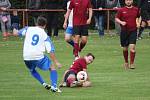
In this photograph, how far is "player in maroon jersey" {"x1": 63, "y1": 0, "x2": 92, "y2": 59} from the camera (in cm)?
1923

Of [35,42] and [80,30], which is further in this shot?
[80,30]

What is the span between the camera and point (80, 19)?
19.3m

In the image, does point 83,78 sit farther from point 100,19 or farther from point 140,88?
point 100,19

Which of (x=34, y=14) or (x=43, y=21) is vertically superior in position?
(x=43, y=21)

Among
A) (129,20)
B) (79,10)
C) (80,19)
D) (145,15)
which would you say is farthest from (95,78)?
(145,15)

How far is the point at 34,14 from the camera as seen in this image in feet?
105

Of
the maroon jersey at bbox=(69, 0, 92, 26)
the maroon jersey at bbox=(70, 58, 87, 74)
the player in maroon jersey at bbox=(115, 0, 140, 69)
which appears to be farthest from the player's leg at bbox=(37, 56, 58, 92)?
the maroon jersey at bbox=(69, 0, 92, 26)

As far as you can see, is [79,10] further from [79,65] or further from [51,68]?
[51,68]

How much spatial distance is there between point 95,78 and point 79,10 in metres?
4.44

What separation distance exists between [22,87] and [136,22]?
5031 millimetres

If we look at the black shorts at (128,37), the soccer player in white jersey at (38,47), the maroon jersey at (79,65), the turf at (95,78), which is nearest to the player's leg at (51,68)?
the soccer player in white jersey at (38,47)

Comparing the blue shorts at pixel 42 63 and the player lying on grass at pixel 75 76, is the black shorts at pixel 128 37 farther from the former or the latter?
the blue shorts at pixel 42 63

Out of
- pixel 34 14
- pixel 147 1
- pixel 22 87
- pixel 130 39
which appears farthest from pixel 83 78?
pixel 34 14

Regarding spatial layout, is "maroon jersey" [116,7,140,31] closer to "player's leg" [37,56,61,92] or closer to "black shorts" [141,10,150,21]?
"player's leg" [37,56,61,92]
